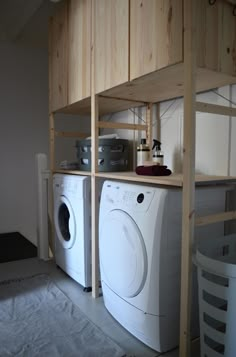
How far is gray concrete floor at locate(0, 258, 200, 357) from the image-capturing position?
1.52 metres

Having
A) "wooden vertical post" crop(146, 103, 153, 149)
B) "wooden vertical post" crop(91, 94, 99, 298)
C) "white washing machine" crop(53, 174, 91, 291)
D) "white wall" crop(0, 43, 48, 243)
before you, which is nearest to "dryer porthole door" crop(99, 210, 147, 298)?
"wooden vertical post" crop(91, 94, 99, 298)

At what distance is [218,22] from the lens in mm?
1413

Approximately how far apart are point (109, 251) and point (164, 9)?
1.36 metres

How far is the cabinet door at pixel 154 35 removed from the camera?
129 centimetres

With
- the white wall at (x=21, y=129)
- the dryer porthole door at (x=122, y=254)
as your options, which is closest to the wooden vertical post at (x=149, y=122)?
the dryer porthole door at (x=122, y=254)

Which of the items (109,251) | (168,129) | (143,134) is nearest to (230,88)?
(168,129)

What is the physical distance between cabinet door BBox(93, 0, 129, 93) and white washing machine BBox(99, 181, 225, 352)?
0.68m

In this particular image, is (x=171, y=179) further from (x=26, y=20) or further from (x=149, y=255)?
(x=26, y=20)

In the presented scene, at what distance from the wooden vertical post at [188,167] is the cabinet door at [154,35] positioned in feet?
0.18

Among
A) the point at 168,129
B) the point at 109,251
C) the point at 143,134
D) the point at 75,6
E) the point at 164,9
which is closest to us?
the point at 164,9

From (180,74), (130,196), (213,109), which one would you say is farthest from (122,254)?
(180,74)

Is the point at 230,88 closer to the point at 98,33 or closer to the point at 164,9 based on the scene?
the point at 164,9

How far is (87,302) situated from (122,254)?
651 millimetres

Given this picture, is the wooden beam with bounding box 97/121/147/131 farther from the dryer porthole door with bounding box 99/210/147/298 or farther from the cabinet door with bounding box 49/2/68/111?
the dryer porthole door with bounding box 99/210/147/298
